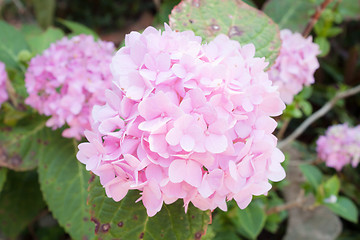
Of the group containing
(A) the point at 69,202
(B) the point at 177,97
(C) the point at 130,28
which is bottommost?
(C) the point at 130,28

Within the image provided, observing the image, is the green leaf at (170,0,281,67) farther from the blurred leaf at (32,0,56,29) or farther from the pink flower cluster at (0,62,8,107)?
the blurred leaf at (32,0,56,29)

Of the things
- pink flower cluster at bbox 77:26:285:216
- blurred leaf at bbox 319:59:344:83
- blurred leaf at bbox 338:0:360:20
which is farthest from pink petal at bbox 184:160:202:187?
blurred leaf at bbox 319:59:344:83

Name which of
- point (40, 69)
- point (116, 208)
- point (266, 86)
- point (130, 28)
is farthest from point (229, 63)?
point (130, 28)

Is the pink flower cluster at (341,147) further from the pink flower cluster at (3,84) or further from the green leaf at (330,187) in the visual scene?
the pink flower cluster at (3,84)

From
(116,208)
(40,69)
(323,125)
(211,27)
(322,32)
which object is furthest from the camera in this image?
(323,125)

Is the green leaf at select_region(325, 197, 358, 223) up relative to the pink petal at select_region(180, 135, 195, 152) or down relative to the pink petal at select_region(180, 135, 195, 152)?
down

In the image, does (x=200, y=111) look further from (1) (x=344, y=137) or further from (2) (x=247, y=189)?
(1) (x=344, y=137)
